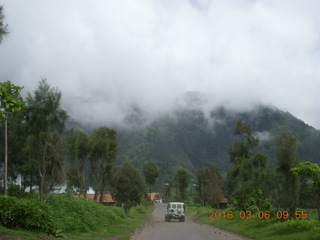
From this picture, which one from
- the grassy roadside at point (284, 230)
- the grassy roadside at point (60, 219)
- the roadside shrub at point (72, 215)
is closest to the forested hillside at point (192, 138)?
the grassy roadside at point (284, 230)

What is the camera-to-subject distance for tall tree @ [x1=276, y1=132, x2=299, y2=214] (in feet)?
58.6

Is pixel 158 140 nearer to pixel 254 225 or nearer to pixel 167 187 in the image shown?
pixel 167 187

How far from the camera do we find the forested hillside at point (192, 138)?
129 meters

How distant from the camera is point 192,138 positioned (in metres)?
178

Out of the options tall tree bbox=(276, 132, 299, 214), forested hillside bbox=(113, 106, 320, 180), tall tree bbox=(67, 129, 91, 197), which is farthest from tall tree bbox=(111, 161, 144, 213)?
forested hillside bbox=(113, 106, 320, 180)

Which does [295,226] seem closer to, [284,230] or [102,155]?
[284,230]

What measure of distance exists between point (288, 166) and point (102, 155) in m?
22.5

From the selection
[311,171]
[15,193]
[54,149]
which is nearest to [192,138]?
[15,193]

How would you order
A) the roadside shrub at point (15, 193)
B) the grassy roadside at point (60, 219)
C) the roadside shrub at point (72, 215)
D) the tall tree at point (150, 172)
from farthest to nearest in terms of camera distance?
the tall tree at point (150, 172)
the roadside shrub at point (15, 193)
the roadside shrub at point (72, 215)
the grassy roadside at point (60, 219)

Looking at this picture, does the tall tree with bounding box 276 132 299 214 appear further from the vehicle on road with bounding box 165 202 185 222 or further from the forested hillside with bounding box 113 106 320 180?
the forested hillside with bounding box 113 106 320 180

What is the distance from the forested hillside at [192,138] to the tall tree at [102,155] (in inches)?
3138

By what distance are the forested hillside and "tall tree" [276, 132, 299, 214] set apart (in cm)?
9253

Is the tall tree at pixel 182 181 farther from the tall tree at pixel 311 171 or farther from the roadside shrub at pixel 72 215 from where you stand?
the tall tree at pixel 311 171

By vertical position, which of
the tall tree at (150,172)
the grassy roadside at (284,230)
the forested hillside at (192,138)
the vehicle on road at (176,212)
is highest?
the forested hillside at (192,138)
